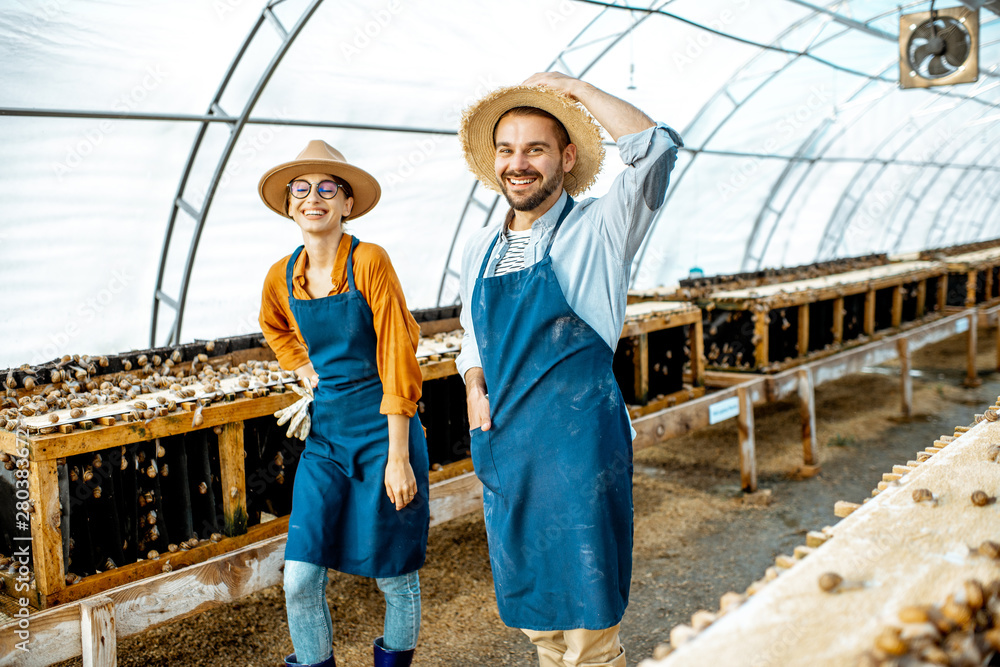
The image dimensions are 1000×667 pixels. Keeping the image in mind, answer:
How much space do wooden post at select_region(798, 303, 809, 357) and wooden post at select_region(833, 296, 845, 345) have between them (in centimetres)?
67

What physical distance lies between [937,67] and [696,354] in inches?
153

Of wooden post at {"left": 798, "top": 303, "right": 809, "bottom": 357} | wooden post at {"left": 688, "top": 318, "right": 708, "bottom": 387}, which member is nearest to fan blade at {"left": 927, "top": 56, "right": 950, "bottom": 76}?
wooden post at {"left": 798, "top": 303, "right": 809, "bottom": 357}

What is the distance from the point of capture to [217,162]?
5848mm

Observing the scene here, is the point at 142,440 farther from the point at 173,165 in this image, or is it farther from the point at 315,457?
the point at 173,165

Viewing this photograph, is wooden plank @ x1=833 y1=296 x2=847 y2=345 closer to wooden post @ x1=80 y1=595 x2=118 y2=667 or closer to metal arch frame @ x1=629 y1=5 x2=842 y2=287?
metal arch frame @ x1=629 y1=5 x2=842 y2=287

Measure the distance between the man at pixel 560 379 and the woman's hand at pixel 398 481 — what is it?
335mm

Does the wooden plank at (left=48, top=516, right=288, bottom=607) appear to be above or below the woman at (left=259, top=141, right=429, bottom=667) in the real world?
below

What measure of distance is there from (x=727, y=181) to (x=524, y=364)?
10405 millimetres

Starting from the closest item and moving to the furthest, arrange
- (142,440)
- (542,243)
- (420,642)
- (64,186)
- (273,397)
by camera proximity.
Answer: (542,243) → (142,440) → (273,397) → (420,642) → (64,186)

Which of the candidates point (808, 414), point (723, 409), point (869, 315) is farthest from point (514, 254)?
point (869, 315)

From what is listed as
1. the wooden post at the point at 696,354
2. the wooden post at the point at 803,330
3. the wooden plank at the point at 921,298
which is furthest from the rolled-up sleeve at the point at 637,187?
the wooden plank at the point at 921,298

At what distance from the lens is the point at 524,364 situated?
6.30ft

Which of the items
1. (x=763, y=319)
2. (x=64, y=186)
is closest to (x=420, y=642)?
(x=763, y=319)

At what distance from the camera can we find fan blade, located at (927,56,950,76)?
21.9 ft
